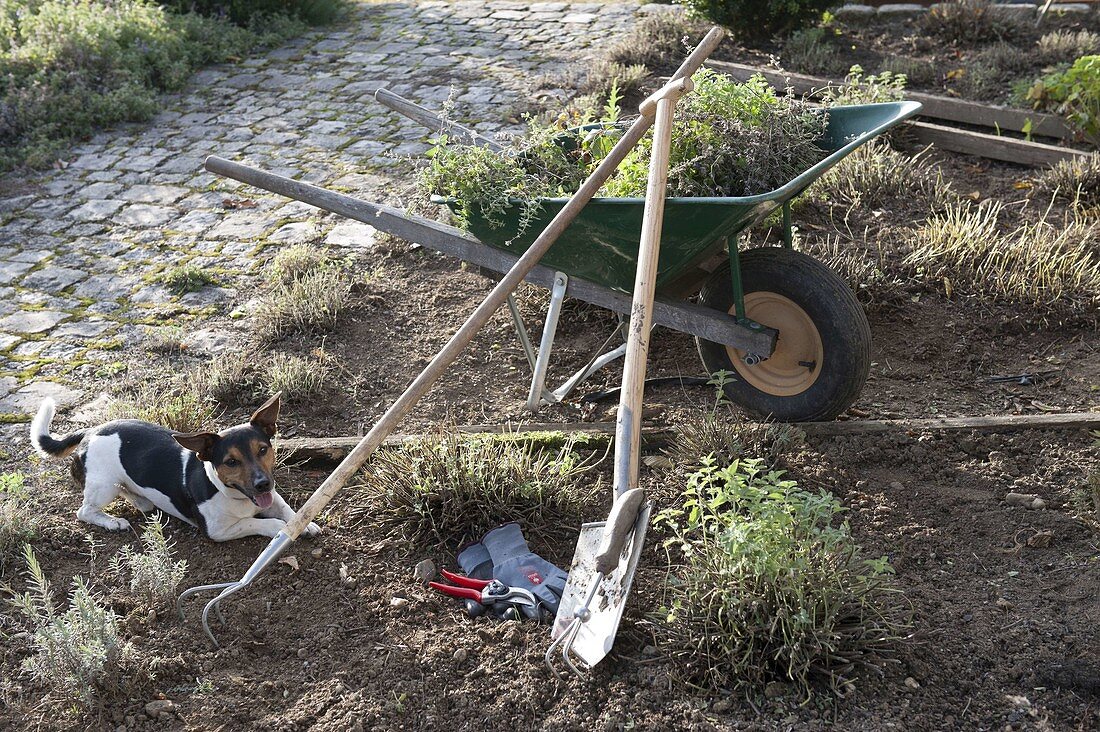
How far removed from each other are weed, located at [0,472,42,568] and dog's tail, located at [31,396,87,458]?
196 mm

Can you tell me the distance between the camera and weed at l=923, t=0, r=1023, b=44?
7746 mm

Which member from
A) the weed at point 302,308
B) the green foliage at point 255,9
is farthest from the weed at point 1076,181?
the green foliage at point 255,9

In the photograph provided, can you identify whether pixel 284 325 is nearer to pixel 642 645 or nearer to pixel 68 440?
pixel 68 440

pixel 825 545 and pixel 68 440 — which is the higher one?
pixel 825 545

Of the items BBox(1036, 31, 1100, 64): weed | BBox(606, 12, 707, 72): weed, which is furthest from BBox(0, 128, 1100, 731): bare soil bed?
BBox(606, 12, 707, 72): weed

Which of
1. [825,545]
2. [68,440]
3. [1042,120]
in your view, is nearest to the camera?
[825,545]

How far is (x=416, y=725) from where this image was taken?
265 centimetres

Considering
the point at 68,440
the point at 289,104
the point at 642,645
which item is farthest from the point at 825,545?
the point at 289,104

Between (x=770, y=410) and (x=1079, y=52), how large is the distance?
5071 millimetres

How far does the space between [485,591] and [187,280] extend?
10.5ft

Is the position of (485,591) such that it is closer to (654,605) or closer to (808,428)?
(654,605)

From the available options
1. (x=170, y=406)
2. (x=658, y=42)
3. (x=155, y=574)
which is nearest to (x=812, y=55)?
(x=658, y=42)

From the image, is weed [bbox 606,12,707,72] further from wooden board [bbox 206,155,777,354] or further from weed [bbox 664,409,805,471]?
weed [bbox 664,409,805,471]

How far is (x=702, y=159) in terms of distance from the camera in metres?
3.69
